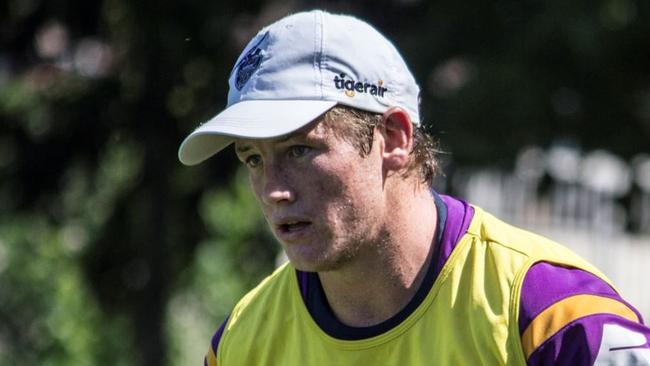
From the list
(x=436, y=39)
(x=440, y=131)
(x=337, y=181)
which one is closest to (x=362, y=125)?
(x=337, y=181)

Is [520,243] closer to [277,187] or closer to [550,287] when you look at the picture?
[550,287]

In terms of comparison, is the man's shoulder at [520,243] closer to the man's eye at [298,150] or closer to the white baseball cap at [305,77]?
the white baseball cap at [305,77]

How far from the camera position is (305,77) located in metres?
3.00

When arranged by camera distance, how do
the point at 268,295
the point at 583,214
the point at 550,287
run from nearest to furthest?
the point at 550,287, the point at 268,295, the point at 583,214

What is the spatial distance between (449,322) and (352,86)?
0.59 m

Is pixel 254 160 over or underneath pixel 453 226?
over

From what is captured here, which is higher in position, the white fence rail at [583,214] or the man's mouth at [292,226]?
the man's mouth at [292,226]

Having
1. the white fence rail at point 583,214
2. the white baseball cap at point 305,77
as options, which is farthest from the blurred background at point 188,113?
the white baseball cap at point 305,77

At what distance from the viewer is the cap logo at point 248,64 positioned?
306 centimetres

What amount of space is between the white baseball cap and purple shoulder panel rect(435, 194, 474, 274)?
0.94 feet

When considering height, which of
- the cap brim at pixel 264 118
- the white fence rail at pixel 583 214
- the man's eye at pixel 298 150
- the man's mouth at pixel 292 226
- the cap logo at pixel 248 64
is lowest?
the white fence rail at pixel 583 214

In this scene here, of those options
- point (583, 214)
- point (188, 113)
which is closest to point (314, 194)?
point (188, 113)

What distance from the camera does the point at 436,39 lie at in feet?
22.2

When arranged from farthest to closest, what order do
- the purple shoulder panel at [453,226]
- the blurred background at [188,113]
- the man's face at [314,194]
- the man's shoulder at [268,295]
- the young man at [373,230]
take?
the blurred background at [188,113] → the man's shoulder at [268,295] → the purple shoulder panel at [453,226] → the man's face at [314,194] → the young man at [373,230]
